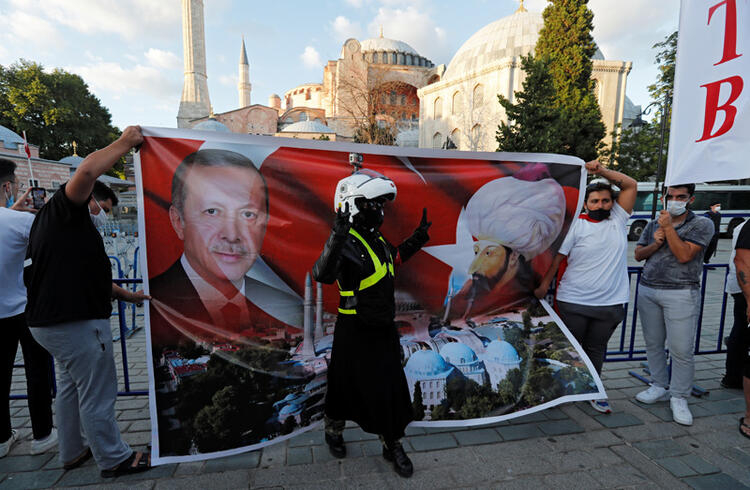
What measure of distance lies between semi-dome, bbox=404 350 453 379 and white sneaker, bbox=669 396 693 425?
218cm

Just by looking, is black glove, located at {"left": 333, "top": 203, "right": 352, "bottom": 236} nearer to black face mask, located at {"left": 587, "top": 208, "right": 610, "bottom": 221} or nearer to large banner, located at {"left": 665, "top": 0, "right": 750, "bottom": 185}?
black face mask, located at {"left": 587, "top": 208, "right": 610, "bottom": 221}

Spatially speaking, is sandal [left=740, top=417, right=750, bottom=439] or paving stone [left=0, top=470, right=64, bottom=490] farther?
sandal [left=740, top=417, right=750, bottom=439]

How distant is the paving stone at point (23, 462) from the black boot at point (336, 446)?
7.07ft

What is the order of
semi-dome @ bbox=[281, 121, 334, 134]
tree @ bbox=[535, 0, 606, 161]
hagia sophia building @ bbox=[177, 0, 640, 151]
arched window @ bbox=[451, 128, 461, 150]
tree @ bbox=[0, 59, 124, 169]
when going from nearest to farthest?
tree @ bbox=[535, 0, 606, 161], hagia sophia building @ bbox=[177, 0, 640, 151], tree @ bbox=[0, 59, 124, 169], arched window @ bbox=[451, 128, 461, 150], semi-dome @ bbox=[281, 121, 334, 134]

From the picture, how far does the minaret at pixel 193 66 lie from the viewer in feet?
144

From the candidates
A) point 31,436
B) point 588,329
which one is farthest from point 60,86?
point 588,329

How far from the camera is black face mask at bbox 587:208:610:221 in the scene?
3.36 m

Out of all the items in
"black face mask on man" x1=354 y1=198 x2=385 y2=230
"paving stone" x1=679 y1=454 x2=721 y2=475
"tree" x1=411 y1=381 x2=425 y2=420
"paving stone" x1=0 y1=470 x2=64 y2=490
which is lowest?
"paving stone" x1=0 y1=470 x2=64 y2=490

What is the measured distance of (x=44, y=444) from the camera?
→ 9.84ft

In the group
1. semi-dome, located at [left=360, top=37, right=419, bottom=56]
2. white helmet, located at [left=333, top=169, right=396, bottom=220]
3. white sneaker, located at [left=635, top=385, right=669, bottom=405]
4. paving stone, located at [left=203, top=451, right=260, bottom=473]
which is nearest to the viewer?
white helmet, located at [left=333, top=169, right=396, bottom=220]

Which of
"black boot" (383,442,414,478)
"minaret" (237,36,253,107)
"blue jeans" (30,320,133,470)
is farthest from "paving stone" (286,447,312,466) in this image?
"minaret" (237,36,253,107)

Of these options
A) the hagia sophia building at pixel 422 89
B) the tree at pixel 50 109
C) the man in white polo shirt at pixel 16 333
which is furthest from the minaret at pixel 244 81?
the man in white polo shirt at pixel 16 333

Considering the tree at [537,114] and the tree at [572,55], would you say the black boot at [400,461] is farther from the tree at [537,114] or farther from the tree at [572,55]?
the tree at [572,55]

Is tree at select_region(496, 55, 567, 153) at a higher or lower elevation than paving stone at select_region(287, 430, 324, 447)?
higher
